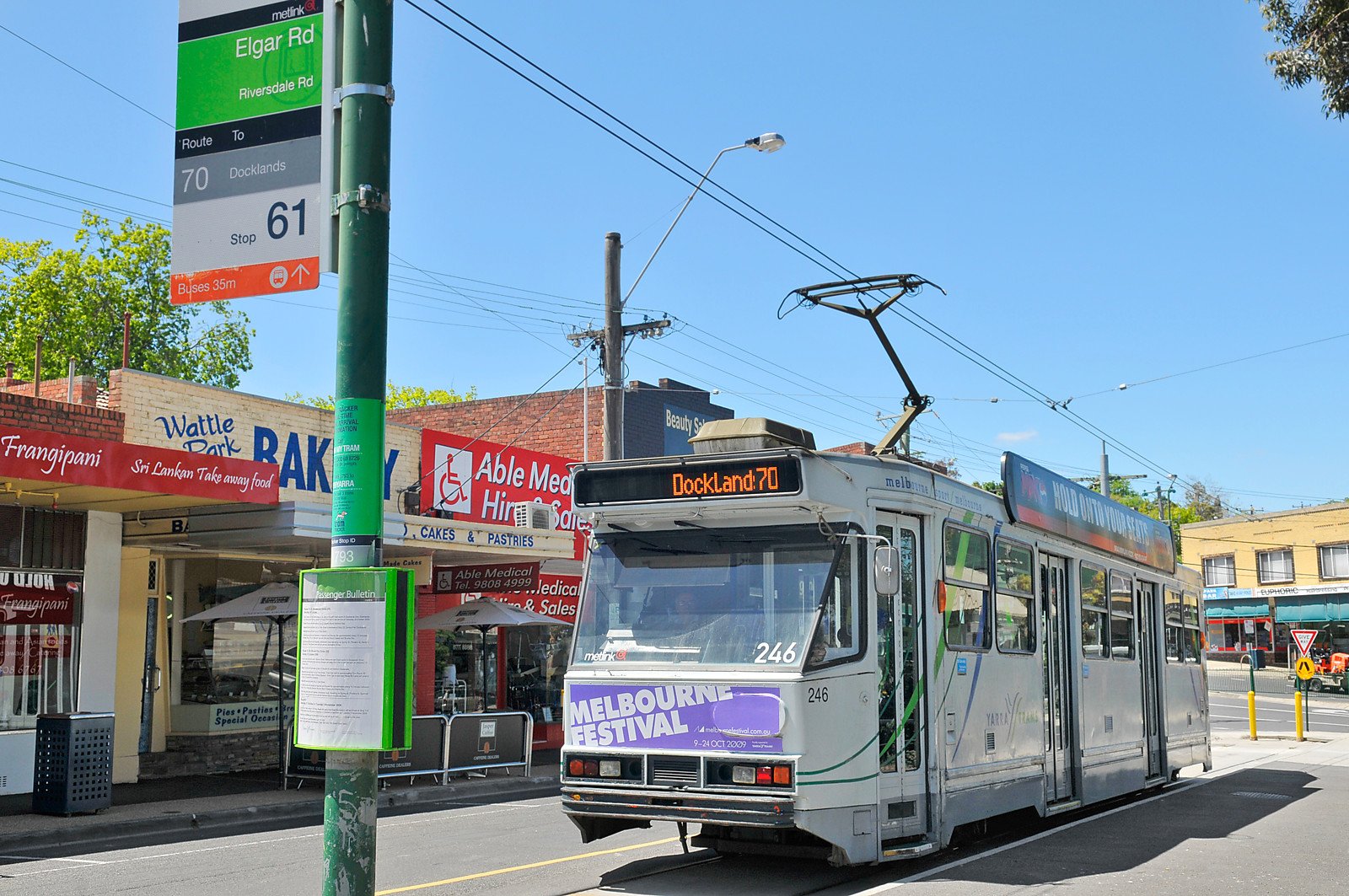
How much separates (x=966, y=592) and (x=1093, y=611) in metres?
3.68

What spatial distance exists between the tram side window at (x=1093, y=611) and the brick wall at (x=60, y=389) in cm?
1316

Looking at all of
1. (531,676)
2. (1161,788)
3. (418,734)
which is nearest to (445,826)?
(418,734)

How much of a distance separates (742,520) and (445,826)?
6.25m

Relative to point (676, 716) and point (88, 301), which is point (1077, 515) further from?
point (88, 301)

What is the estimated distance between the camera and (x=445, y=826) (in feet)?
44.7

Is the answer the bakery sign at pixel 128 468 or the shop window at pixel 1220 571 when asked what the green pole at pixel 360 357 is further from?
the shop window at pixel 1220 571

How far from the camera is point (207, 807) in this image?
14758mm

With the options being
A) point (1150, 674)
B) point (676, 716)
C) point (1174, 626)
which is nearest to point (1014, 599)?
point (676, 716)

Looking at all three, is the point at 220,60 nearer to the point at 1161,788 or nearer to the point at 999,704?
the point at 999,704

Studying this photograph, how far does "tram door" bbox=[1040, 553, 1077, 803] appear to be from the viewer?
12211 mm

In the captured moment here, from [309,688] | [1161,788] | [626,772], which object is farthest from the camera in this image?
[1161,788]

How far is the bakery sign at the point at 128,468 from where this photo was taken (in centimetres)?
1289

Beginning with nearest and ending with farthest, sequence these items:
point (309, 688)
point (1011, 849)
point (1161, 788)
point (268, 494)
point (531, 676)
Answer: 1. point (309, 688)
2. point (1011, 849)
3. point (268, 494)
4. point (1161, 788)
5. point (531, 676)

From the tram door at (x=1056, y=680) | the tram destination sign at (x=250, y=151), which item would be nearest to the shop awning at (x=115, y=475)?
the tram destination sign at (x=250, y=151)
